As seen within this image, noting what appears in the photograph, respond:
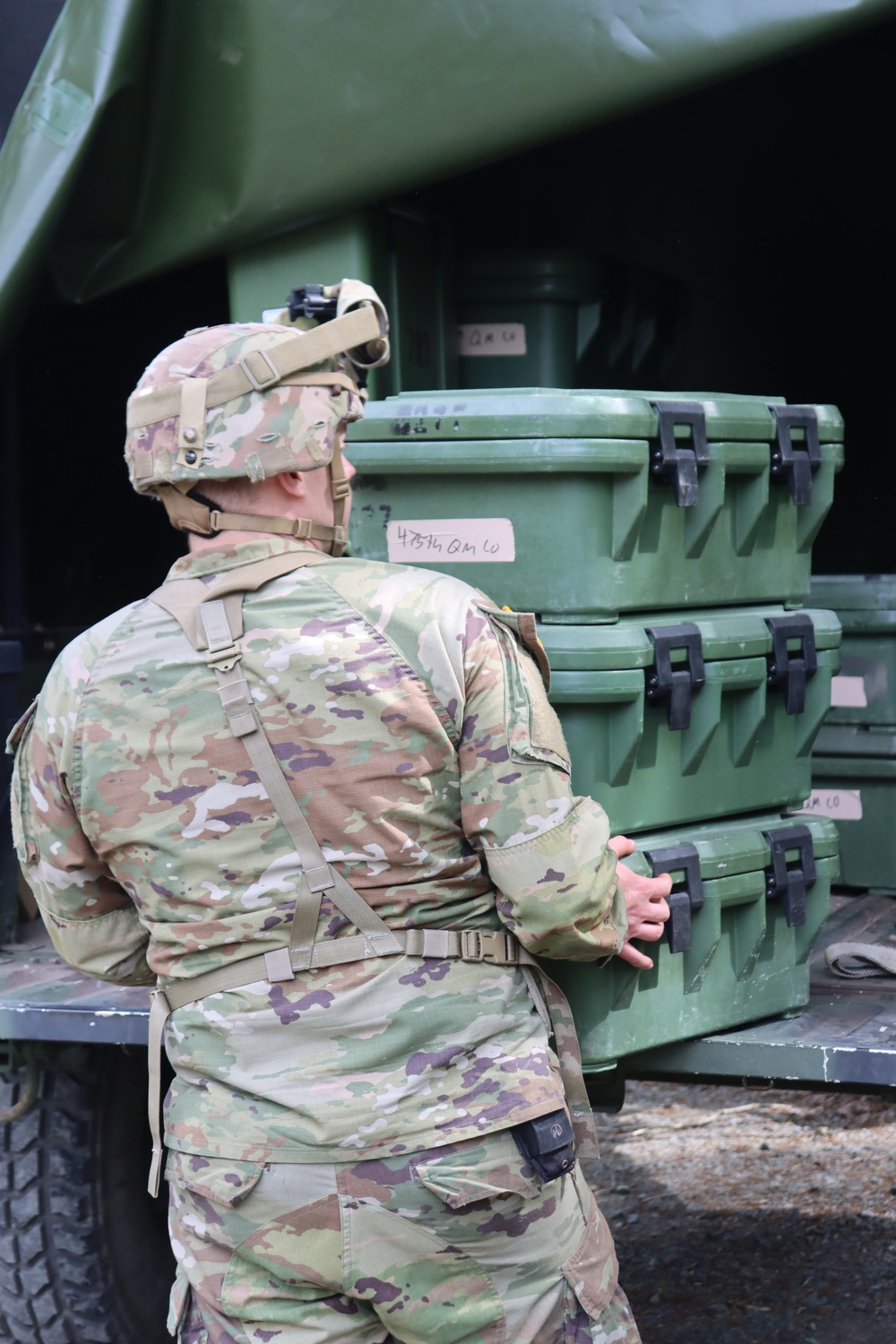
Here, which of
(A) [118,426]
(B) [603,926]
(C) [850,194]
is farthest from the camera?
(C) [850,194]

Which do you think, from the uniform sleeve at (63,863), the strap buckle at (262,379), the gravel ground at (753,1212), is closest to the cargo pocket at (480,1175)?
the uniform sleeve at (63,863)

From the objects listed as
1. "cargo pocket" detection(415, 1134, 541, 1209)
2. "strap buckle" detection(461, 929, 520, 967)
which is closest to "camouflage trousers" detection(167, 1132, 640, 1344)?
"cargo pocket" detection(415, 1134, 541, 1209)

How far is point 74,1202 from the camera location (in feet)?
9.55

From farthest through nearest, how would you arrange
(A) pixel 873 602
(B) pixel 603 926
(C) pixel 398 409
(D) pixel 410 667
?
(A) pixel 873 602
(C) pixel 398 409
(B) pixel 603 926
(D) pixel 410 667

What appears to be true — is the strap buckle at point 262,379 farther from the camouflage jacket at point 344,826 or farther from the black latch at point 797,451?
the black latch at point 797,451

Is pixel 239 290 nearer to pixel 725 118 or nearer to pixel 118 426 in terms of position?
pixel 118 426

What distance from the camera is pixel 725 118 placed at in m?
4.29

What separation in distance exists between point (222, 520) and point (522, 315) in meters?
1.84

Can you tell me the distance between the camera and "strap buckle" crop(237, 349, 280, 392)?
6.49 feet

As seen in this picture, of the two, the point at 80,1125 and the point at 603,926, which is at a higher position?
the point at 603,926

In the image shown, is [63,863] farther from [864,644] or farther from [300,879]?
[864,644]

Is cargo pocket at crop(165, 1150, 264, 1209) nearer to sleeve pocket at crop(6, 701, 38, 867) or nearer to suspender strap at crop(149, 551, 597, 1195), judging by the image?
suspender strap at crop(149, 551, 597, 1195)

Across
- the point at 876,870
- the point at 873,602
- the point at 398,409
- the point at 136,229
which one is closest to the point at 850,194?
the point at 873,602

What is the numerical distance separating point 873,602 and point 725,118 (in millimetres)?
1568
